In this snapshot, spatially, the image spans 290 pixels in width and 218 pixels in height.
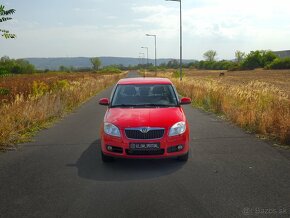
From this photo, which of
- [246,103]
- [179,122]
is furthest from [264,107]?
[179,122]

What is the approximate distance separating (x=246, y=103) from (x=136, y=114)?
796 cm

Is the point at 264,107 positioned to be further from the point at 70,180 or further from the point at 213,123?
the point at 70,180

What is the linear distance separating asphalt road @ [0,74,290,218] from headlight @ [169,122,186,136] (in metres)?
0.67

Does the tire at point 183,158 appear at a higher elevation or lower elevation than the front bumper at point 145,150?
Result: lower

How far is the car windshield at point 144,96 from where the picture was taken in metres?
8.09

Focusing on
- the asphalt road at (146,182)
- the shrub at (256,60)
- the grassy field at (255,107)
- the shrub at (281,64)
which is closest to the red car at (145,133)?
the asphalt road at (146,182)

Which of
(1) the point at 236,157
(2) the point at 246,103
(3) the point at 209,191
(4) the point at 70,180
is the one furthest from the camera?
(2) the point at 246,103

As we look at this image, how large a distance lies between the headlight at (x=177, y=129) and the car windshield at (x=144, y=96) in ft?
3.26

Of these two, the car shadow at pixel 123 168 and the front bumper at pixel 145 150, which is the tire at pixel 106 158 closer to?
the car shadow at pixel 123 168

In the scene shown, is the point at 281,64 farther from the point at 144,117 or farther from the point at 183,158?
the point at 144,117

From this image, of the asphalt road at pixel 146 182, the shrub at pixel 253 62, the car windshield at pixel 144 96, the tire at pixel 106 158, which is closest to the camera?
the asphalt road at pixel 146 182

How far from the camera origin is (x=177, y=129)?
7.04 m

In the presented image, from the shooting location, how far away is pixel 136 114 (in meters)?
7.37

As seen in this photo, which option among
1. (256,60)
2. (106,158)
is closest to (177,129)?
(106,158)
